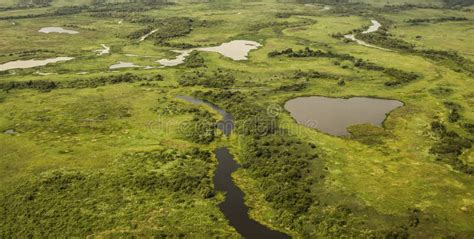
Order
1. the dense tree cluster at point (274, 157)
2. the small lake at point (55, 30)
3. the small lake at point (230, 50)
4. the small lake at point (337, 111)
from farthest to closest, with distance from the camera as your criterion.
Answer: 1. the small lake at point (55, 30)
2. the small lake at point (230, 50)
3. the small lake at point (337, 111)
4. the dense tree cluster at point (274, 157)

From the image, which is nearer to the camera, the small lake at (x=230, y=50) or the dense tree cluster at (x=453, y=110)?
the dense tree cluster at (x=453, y=110)

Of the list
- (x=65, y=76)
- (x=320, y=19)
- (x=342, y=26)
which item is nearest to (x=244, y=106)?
(x=65, y=76)

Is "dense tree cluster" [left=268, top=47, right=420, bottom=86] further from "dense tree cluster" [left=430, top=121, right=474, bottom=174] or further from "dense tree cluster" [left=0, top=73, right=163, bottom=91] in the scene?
"dense tree cluster" [left=0, top=73, right=163, bottom=91]

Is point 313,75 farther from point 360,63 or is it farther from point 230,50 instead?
point 230,50

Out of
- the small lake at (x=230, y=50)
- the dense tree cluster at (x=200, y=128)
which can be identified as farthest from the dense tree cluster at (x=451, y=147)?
the small lake at (x=230, y=50)

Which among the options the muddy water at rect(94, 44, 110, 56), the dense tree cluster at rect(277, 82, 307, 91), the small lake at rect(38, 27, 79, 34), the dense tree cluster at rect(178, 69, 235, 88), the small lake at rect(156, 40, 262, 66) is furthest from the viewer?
the small lake at rect(38, 27, 79, 34)

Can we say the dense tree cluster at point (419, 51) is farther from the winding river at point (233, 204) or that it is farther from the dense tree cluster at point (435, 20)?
the winding river at point (233, 204)

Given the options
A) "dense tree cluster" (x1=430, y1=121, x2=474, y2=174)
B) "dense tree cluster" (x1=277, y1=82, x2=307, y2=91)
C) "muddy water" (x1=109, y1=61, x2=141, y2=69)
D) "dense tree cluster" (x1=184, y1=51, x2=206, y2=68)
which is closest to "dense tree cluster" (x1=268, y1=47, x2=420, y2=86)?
"dense tree cluster" (x1=277, y1=82, x2=307, y2=91)
